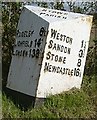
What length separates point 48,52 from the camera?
474cm

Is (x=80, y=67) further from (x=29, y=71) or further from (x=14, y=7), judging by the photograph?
(x=14, y=7)

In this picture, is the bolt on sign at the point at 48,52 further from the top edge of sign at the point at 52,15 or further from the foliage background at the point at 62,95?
the foliage background at the point at 62,95

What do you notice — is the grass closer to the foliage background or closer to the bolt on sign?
the foliage background

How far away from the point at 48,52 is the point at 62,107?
0.72 meters

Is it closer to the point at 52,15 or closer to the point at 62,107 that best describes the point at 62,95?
the point at 62,107

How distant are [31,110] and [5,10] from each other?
1.97 meters

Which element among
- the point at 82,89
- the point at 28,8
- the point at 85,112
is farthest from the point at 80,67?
the point at 28,8

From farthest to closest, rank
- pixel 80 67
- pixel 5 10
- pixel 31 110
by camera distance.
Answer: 1. pixel 5 10
2. pixel 80 67
3. pixel 31 110

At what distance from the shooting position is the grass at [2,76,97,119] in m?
4.56

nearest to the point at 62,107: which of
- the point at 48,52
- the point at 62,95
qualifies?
the point at 62,95

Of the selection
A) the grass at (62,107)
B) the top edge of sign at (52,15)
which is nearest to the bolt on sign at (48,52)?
the top edge of sign at (52,15)

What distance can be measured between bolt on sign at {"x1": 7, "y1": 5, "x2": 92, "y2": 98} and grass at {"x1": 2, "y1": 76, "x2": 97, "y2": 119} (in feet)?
0.41

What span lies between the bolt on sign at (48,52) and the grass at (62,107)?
4.9 inches

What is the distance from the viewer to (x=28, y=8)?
203 inches
